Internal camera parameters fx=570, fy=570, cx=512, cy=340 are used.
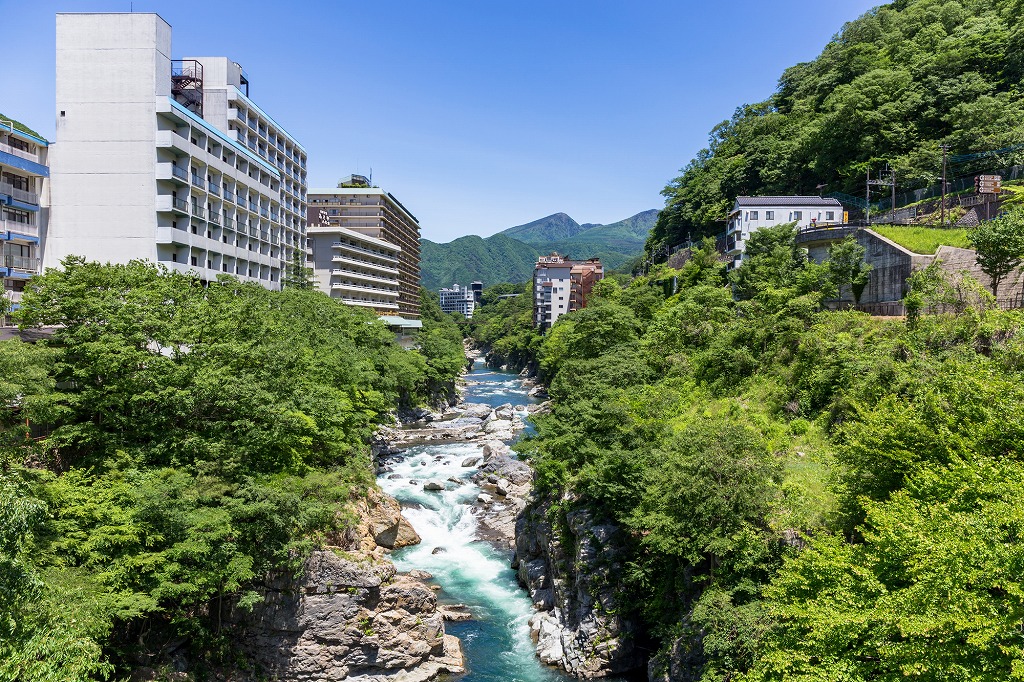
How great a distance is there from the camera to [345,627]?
2134 centimetres

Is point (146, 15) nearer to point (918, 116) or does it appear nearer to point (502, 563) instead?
point (502, 563)

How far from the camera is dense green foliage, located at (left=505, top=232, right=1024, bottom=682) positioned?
34.7 feet

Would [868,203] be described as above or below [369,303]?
above

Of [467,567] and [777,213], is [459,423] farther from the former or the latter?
[777,213]

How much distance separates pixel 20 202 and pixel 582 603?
4177cm

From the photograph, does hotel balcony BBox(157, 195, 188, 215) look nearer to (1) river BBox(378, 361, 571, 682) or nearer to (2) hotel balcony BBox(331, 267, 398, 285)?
(1) river BBox(378, 361, 571, 682)

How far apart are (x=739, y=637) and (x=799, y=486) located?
552 centimetres

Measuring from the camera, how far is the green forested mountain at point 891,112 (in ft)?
149

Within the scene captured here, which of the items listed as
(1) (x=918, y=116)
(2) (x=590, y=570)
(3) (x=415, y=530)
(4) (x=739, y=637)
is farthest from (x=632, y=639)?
(1) (x=918, y=116)

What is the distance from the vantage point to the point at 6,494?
12.0 metres

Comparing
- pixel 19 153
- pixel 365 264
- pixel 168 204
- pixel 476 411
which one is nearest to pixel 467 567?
pixel 168 204

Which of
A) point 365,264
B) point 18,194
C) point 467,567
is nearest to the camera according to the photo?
point 467,567

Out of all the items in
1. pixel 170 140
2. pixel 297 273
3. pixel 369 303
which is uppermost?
pixel 170 140

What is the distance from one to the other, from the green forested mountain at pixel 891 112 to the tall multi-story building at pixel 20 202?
59419mm
